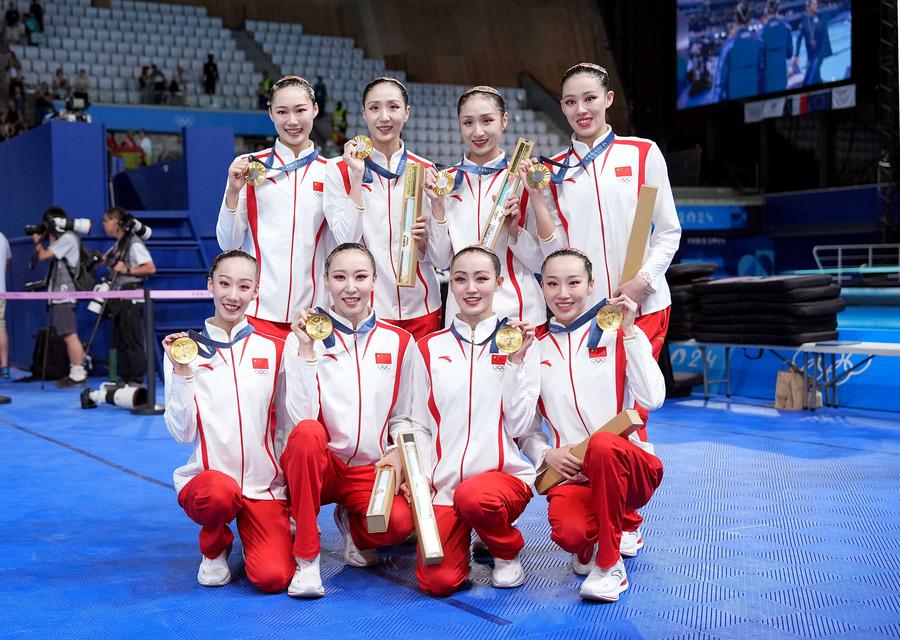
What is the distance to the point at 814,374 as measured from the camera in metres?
7.61

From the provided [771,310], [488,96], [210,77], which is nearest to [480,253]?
[488,96]

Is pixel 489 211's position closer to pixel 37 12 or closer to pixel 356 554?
pixel 356 554

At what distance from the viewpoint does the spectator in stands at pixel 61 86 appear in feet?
56.8

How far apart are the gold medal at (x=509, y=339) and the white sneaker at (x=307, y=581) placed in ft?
3.17

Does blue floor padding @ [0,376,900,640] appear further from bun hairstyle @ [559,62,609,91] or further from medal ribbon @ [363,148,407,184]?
bun hairstyle @ [559,62,609,91]

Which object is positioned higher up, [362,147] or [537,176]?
[362,147]

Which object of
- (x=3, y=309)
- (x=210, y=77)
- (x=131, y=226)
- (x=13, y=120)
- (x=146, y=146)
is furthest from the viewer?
(x=210, y=77)

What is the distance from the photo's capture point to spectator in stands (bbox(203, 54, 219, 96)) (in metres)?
19.5

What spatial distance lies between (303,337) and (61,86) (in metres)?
16.0

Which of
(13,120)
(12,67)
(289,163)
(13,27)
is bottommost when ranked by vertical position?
(289,163)

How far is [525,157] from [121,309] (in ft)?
23.2

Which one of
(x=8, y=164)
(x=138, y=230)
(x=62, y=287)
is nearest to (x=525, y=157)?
(x=138, y=230)

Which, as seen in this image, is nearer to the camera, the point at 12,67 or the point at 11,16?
the point at 12,67

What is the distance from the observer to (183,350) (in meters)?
3.45
